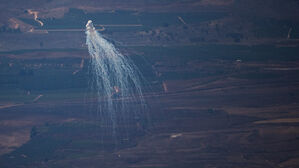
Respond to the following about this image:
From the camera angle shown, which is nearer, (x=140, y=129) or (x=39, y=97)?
(x=140, y=129)

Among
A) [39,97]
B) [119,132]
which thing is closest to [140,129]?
[119,132]

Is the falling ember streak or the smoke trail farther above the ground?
the falling ember streak

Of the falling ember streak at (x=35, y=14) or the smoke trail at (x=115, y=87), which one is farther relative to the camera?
the falling ember streak at (x=35, y=14)

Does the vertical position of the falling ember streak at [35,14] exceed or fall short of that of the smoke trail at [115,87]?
it exceeds it

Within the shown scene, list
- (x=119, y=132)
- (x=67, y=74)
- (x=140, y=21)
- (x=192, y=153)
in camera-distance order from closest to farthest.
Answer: (x=192, y=153)
(x=119, y=132)
(x=67, y=74)
(x=140, y=21)

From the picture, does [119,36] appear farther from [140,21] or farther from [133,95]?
[133,95]

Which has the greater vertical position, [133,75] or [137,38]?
[137,38]

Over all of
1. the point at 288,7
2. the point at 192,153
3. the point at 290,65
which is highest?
the point at 288,7

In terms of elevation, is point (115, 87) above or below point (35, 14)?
below
